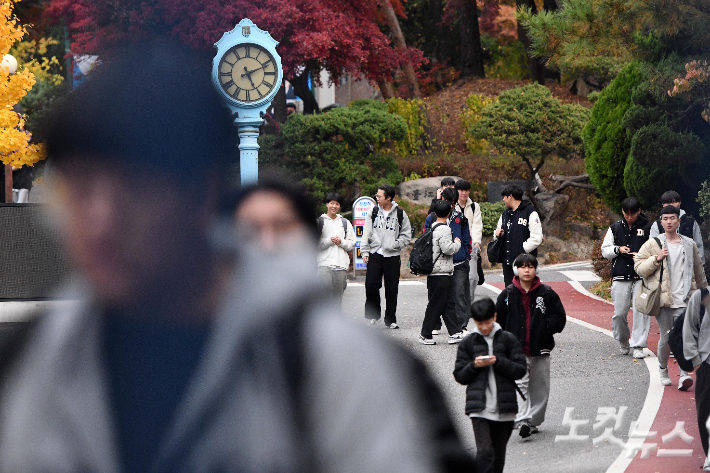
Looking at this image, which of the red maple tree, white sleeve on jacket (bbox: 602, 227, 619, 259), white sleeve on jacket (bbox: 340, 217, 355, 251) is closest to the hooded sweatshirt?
white sleeve on jacket (bbox: 602, 227, 619, 259)

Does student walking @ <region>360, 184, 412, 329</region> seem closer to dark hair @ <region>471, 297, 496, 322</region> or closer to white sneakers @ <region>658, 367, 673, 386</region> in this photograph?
white sneakers @ <region>658, 367, 673, 386</region>

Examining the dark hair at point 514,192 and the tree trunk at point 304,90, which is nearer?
the dark hair at point 514,192

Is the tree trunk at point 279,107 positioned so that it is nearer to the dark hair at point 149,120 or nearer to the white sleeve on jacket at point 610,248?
the white sleeve on jacket at point 610,248

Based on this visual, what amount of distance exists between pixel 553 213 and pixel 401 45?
7633 millimetres

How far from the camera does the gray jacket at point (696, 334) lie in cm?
589

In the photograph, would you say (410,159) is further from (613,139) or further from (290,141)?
(613,139)

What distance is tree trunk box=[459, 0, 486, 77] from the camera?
26906 mm

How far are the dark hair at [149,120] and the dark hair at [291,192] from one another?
0.05m

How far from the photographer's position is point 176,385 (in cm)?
97

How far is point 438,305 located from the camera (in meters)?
10.1

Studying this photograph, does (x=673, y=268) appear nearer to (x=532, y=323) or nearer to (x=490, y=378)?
(x=532, y=323)

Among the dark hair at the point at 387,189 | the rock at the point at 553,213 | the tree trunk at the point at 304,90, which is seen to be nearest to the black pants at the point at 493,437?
the dark hair at the point at 387,189

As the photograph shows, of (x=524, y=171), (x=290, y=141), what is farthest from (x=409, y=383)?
(x=524, y=171)

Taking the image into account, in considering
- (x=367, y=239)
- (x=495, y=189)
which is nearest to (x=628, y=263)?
(x=367, y=239)
